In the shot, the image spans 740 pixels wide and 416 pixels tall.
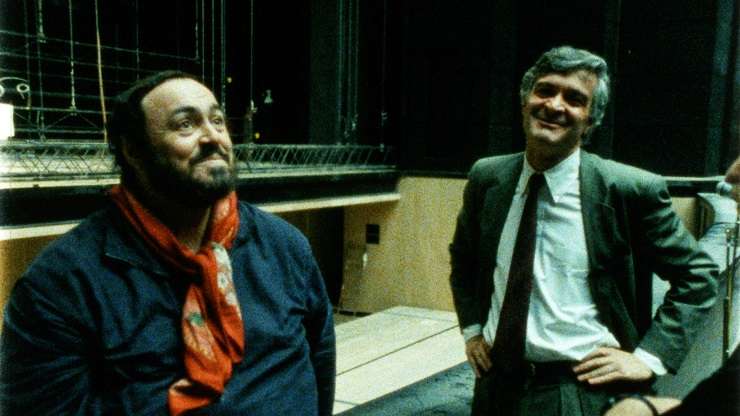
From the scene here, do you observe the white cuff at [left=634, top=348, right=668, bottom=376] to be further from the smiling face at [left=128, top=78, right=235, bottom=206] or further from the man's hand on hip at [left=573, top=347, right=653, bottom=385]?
the smiling face at [left=128, top=78, right=235, bottom=206]

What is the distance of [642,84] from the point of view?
4.59m

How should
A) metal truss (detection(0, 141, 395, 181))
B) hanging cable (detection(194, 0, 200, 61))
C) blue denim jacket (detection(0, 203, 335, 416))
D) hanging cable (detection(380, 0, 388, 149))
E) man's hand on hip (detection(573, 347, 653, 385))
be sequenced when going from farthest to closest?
hanging cable (detection(380, 0, 388, 149)), hanging cable (detection(194, 0, 200, 61)), metal truss (detection(0, 141, 395, 181)), man's hand on hip (detection(573, 347, 653, 385)), blue denim jacket (detection(0, 203, 335, 416))

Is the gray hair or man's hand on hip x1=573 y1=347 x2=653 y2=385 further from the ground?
the gray hair

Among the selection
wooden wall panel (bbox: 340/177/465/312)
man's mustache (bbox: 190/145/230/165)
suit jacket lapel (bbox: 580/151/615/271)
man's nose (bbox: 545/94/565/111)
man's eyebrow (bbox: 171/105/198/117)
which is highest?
man's nose (bbox: 545/94/565/111)

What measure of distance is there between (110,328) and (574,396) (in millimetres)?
976

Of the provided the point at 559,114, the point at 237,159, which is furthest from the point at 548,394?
the point at 237,159

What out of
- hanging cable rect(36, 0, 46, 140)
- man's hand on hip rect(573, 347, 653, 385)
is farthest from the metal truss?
man's hand on hip rect(573, 347, 653, 385)

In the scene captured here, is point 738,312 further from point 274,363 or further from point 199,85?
point 199,85

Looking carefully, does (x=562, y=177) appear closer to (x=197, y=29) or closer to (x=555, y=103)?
(x=555, y=103)

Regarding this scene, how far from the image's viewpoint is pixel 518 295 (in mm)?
1662

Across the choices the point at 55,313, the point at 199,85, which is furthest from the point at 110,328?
the point at 199,85

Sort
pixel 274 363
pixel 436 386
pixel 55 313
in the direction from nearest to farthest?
1. pixel 55 313
2. pixel 274 363
3. pixel 436 386

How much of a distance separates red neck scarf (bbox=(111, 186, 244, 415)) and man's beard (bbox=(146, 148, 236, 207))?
0.06m

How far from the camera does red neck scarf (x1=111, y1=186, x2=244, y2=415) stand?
1.30 meters
